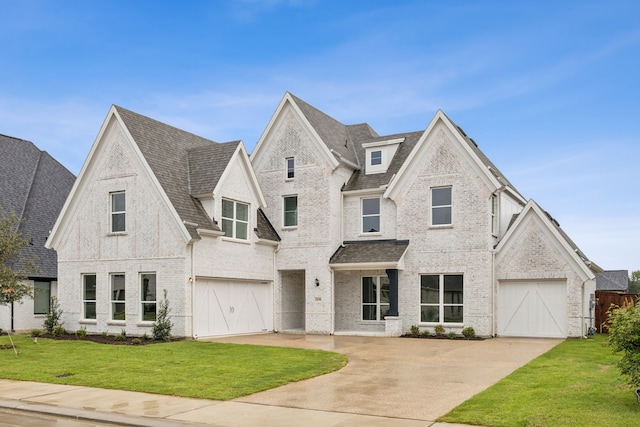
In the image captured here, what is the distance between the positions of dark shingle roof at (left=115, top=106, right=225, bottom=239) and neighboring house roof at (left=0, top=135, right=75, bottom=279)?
8.25 meters

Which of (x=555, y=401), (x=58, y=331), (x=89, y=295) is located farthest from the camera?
(x=89, y=295)

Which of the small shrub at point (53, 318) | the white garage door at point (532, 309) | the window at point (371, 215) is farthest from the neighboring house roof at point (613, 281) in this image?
the small shrub at point (53, 318)

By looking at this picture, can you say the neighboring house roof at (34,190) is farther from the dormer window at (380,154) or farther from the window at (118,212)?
the dormer window at (380,154)

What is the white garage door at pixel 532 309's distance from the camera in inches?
1037

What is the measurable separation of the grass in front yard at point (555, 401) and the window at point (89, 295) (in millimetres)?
18420

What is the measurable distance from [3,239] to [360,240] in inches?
598

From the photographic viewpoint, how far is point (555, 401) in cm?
1158

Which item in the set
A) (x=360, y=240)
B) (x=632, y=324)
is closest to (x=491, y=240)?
(x=360, y=240)

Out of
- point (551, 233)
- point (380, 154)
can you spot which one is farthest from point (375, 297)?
point (551, 233)

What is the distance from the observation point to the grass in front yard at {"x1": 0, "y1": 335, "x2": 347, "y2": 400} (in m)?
14.1

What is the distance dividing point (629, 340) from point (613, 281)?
54546 millimetres

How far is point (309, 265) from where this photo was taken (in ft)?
97.3

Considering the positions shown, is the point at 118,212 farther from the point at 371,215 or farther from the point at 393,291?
the point at 393,291

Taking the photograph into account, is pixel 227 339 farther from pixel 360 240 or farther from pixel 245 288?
pixel 360 240
